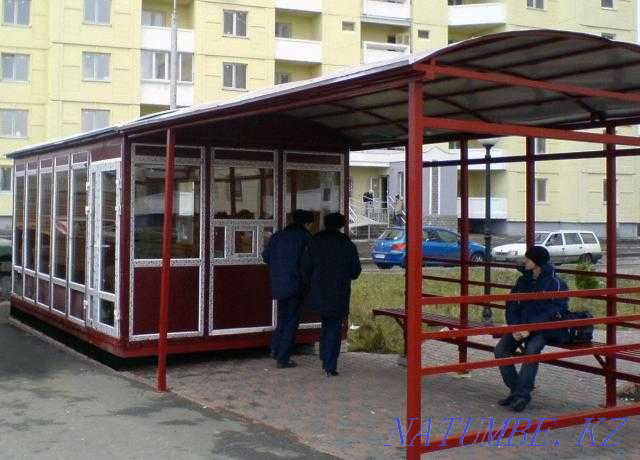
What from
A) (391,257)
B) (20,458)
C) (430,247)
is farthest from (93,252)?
(430,247)

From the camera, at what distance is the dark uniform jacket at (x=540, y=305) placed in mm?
7199

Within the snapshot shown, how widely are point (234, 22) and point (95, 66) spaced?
7030 mm

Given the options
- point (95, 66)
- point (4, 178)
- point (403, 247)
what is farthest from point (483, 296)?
point (4, 178)

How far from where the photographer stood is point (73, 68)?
3928 cm

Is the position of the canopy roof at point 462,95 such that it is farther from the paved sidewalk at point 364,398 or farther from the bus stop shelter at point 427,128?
the paved sidewalk at point 364,398

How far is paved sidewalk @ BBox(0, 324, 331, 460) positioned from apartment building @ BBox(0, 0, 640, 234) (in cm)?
2935

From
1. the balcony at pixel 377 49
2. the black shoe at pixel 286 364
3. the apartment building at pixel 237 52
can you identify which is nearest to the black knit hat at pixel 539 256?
the black shoe at pixel 286 364

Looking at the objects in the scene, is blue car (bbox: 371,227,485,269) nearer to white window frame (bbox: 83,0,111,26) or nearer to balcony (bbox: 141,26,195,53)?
balcony (bbox: 141,26,195,53)

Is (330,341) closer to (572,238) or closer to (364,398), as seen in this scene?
(364,398)

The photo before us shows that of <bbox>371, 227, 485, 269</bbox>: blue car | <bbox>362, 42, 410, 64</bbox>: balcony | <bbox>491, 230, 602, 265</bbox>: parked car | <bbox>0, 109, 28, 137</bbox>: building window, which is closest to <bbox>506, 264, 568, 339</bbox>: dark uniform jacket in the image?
<bbox>371, 227, 485, 269</bbox>: blue car

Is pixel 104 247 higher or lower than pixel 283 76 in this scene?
lower

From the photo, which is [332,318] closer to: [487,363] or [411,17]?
[487,363]

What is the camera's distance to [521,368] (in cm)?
757

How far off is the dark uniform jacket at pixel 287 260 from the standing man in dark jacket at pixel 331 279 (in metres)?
0.24
